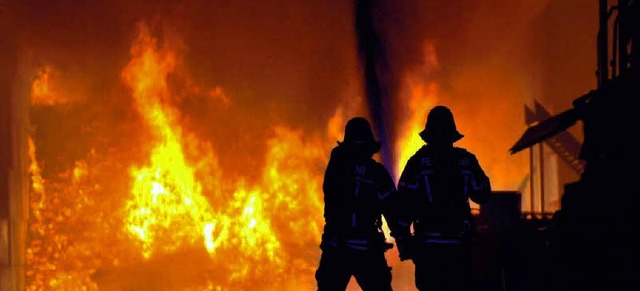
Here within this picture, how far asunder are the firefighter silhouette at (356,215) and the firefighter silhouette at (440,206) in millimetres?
226

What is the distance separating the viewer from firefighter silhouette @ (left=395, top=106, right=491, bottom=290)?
646cm

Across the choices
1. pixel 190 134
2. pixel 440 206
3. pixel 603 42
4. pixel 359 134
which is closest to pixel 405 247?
pixel 440 206

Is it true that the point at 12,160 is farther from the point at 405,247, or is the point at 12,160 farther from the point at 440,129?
the point at 440,129

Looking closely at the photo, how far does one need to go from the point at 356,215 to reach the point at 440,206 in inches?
30.5

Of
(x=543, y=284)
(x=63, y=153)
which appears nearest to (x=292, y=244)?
(x=63, y=153)

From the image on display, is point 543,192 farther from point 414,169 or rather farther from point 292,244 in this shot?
point 414,169

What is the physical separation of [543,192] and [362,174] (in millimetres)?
16266

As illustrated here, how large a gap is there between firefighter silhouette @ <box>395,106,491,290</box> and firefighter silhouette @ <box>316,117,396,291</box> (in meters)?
0.23

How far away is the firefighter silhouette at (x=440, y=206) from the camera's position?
21.2 ft

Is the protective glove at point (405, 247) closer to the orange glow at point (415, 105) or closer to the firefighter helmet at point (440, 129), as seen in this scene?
the firefighter helmet at point (440, 129)

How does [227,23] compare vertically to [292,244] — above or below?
above

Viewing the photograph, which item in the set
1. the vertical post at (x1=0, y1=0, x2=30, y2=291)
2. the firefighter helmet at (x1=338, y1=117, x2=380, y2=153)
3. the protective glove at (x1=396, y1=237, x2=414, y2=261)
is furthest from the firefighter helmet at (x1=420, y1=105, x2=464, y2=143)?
the vertical post at (x1=0, y1=0, x2=30, y2=291)

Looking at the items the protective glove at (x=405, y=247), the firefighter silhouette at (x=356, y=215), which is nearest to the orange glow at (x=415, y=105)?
the firefighter silhouette at (x=356, y=215)

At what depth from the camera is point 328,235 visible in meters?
6.71
